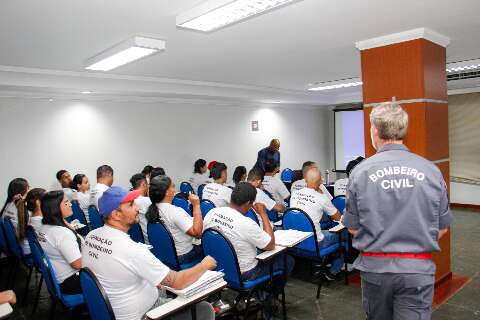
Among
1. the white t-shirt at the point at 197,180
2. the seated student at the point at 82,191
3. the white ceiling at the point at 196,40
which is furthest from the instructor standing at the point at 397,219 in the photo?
the white t-shirt at the point at 197,180

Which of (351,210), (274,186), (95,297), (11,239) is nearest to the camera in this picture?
(351,210)

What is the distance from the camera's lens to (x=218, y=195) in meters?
4.63

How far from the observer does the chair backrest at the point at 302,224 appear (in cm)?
356

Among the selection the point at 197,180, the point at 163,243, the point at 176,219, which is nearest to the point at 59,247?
the point at 163,243

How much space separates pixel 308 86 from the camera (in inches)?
309

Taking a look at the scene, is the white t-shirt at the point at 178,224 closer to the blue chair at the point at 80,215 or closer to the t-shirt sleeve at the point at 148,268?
the t-shirt sleeve at the point at 148,268

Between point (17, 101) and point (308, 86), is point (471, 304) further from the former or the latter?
point (17, 101)

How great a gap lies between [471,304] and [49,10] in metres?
4.49

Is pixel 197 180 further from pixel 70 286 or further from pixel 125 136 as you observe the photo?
pixel 70 286

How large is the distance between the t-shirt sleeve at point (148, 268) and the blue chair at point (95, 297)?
0.66 ft

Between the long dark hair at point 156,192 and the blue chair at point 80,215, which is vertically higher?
the long dark hair at point 156,192

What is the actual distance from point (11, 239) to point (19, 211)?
1.71 feet

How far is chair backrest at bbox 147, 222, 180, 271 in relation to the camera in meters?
3.15

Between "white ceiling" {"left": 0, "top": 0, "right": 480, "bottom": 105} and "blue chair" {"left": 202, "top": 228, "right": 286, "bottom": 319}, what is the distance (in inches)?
71.1
